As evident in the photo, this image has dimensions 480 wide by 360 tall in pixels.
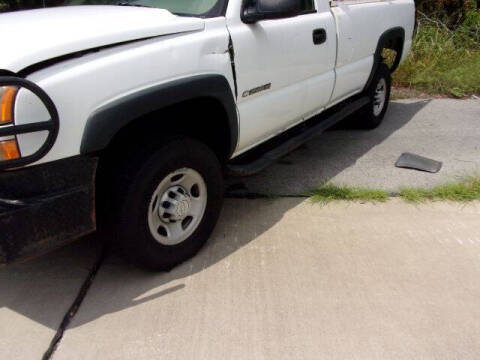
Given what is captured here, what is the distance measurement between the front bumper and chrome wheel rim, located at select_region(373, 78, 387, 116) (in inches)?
158

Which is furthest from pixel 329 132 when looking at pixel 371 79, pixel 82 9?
pixel 82 9

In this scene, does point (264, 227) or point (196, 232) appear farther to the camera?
point (264, 227)

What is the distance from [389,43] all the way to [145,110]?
3853mm

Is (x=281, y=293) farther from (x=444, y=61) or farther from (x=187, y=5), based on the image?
(x=444, y=61)

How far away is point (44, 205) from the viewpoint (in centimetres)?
222

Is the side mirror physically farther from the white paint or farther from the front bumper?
the front bumper

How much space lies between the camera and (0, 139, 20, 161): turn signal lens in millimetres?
2056

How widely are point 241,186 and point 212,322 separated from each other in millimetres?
1789

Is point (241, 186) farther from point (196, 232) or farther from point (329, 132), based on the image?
point (329, 132)

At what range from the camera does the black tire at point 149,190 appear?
8.47ft

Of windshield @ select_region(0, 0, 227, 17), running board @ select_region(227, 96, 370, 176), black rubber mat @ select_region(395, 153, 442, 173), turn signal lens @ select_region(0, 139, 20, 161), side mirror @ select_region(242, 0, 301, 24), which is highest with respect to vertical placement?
windshield @ select_region(0, 0, 227, 17)

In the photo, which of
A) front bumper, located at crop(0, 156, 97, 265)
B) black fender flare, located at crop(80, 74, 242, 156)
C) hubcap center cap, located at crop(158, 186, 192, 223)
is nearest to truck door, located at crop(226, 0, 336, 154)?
black fender flare, located at crop(80, 74, 242, 156)

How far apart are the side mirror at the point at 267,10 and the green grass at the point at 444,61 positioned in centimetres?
482

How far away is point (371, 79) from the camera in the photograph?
199 inches
